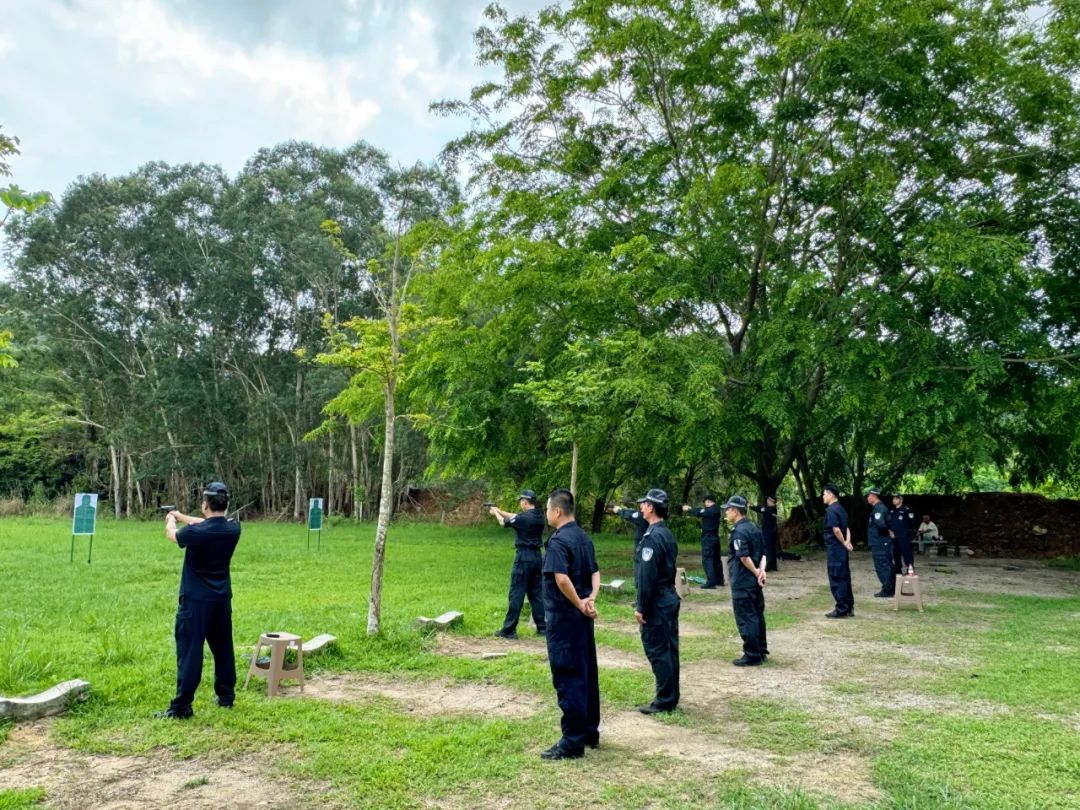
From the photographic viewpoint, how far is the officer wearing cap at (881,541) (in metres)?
12.6

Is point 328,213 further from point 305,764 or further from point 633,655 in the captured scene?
point 305,764

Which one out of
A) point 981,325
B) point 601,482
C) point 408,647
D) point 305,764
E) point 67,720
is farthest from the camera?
A: point 601,482

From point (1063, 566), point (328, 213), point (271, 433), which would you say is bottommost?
point (1063, 566)

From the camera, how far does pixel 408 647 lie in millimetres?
8016

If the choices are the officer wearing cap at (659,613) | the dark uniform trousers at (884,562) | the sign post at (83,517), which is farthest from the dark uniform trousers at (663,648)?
the sign post at (83,517)

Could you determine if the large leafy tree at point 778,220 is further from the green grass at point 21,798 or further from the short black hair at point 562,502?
the green grass at point 21,798

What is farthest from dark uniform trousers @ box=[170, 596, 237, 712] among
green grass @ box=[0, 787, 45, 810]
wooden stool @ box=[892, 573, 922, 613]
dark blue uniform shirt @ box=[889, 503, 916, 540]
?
dark blue uniform shirt @ box=[889, 503, 916, 540]

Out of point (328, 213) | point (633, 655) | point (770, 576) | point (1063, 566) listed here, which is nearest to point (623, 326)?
point (770, 576)

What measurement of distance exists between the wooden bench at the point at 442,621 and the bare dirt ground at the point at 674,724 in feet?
1.01

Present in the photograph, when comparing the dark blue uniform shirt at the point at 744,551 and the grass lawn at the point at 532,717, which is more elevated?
the dark blue uniform shirt at the point at 744,551

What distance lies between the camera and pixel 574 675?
5.00 metres

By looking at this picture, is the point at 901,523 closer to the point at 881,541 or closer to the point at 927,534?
the point at 881,541

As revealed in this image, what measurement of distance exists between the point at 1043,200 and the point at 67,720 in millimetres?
16920

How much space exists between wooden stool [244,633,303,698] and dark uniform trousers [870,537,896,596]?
10.0 meters
